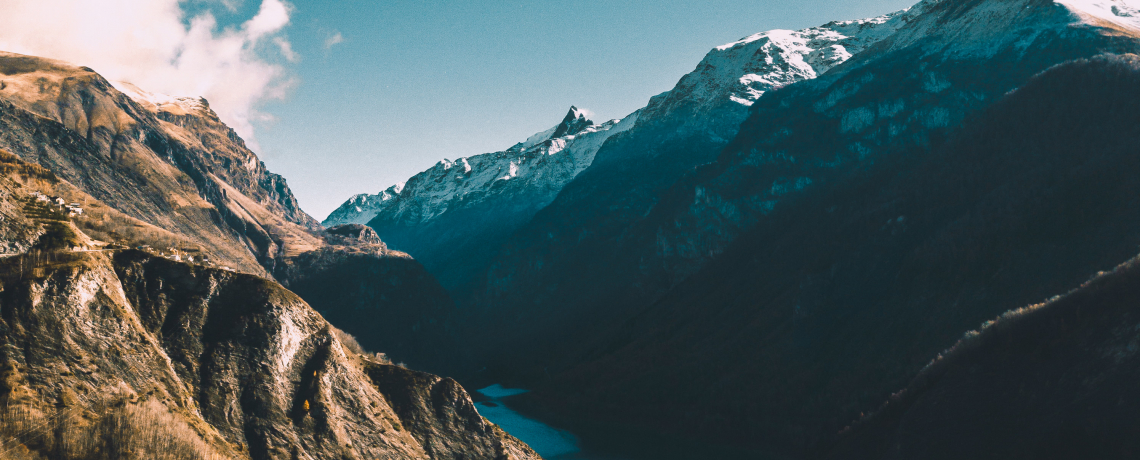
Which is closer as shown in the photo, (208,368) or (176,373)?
A: (176,373)

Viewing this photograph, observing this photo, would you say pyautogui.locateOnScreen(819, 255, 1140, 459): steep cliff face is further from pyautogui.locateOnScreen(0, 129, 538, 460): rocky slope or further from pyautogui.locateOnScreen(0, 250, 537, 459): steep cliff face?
pyautogui.locateOnScreen(0, 250, 537, 459): steep cliff face

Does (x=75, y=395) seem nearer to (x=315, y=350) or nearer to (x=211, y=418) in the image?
(x=211, y=418)

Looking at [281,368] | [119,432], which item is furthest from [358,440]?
[119,432]

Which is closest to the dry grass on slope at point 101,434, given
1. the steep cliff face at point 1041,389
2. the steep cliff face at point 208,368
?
the steep cliff face at point 208,368

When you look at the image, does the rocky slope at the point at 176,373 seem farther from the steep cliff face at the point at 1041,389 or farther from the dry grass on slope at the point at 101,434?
the steep cliff face at the point at 1041,389

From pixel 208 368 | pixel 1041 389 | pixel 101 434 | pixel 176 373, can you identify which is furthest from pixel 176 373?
pixel 1041 389

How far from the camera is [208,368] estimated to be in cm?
8225

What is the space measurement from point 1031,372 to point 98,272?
128 m

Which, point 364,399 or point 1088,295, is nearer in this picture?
point 364,399

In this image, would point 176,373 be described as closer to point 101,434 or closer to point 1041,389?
point 101,434

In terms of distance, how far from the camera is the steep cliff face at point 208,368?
68.7 m

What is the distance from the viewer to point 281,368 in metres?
86.4

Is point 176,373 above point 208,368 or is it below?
above

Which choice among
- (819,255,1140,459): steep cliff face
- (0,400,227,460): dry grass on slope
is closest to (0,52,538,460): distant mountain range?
(0,400,227,460): dry grass on slope
